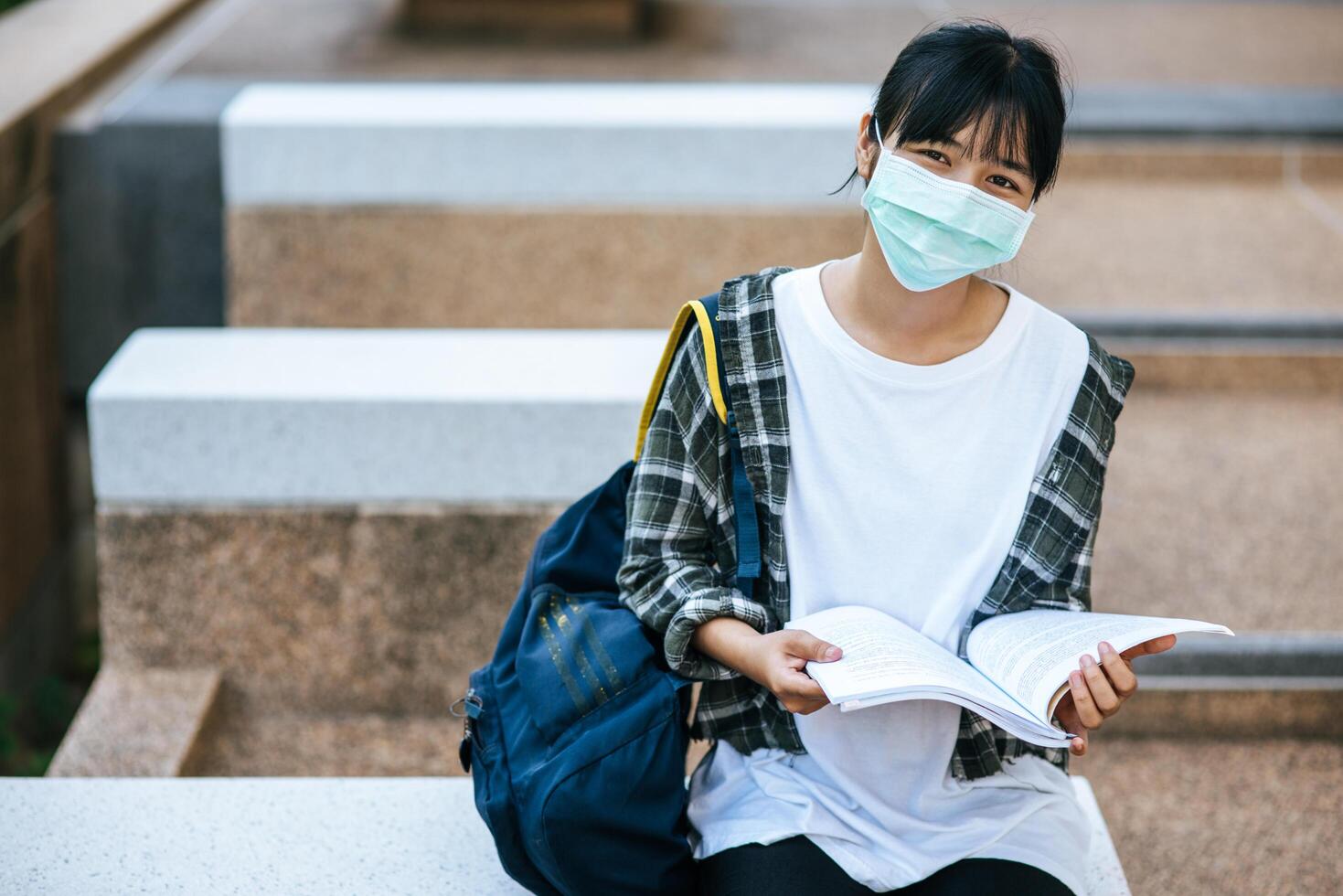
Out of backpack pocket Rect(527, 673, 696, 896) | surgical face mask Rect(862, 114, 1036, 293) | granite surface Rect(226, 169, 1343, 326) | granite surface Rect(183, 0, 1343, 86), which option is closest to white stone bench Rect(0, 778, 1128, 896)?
backpack pocket Rect(527, 673, 696, 896)

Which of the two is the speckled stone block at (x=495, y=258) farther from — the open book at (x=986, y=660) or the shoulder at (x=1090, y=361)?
the open book at (x=986, y=660)

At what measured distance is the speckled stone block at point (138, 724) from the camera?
3377 millimetres

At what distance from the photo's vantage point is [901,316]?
2.20 m

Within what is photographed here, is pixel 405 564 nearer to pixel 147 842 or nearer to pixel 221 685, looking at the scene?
pixel 221 685

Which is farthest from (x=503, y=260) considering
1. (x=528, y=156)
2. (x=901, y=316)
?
(x=901, y=316)

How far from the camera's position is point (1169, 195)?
255 inches

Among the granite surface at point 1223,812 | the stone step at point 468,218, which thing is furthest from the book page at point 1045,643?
the stone step at point 468,218

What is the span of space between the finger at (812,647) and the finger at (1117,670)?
0.37 metres

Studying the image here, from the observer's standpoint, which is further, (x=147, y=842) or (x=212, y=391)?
(x=212, y=391)

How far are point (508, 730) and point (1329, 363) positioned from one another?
413 cm

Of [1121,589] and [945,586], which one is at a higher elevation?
[945,586]

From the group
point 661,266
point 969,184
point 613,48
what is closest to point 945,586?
point 969,184

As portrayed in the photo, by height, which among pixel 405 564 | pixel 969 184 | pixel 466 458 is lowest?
pixel 405 564

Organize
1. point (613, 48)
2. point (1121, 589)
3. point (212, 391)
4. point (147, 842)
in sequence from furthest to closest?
1. point (613, 48)
2. point (1121, 589)
3. point (212, 391)
4. point (147, 842)
